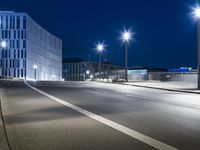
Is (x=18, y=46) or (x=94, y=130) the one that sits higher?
(x=18, y=46)

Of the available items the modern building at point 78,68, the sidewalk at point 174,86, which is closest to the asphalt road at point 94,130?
the sidewalk at point 174,86

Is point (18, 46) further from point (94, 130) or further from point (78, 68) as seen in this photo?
point (94, 130)

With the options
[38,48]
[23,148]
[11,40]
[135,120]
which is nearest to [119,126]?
[135,120]

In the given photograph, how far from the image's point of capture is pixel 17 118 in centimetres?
1116

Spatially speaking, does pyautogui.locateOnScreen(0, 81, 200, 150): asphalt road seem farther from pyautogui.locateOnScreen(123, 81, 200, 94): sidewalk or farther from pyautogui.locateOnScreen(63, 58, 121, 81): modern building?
pyautogui.locateOnScreen(63, 58, 121, 81): modern building

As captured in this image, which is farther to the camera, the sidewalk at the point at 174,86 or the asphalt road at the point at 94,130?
the sidewalk at the point at 174,86

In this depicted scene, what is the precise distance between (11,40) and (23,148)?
417 feet

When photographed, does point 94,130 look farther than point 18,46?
No

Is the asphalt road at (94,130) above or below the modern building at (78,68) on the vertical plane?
below

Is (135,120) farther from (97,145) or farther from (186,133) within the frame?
(97,145)

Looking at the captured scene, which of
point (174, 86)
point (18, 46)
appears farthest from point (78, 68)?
point (174, 86)

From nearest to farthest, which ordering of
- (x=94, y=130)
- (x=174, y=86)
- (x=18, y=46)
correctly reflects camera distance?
(x=94, y=130) < (x=174, y=86) < (x=18, y=46)

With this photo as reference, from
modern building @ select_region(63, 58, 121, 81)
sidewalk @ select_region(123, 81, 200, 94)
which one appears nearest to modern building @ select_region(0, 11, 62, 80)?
modern building @ select_region(63, 58, 121, 81)

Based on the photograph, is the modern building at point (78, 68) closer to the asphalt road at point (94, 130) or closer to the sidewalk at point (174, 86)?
the sidewalk at point (174, 86)
